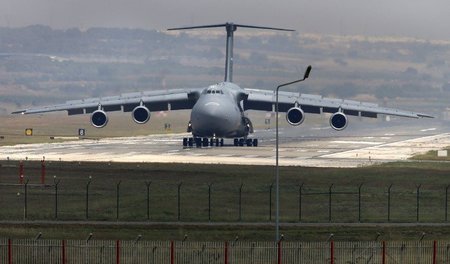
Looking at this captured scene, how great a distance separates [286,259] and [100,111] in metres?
53.0

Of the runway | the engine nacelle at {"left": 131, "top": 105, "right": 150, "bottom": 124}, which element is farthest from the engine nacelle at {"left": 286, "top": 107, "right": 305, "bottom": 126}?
the engine nacelle at {"left": 131, "top": 105, "right": 150, "bottom": 124}

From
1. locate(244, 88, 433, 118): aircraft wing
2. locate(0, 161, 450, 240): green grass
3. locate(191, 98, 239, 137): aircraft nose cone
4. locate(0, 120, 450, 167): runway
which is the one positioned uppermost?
locate(244, 88, 433, 118): aircraft wing

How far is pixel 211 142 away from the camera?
84.1m

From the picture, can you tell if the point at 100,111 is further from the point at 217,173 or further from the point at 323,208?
the point at 323,208

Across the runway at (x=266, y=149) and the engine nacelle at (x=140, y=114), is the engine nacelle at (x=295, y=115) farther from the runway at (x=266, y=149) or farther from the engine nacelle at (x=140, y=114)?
the engine nacelle at (x=140, y=114)

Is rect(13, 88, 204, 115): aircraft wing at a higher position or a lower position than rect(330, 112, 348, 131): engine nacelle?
higher

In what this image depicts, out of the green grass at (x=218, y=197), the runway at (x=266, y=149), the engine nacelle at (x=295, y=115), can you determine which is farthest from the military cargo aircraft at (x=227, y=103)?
the green grass at (x=218, y=197)

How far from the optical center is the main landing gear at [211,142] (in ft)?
273

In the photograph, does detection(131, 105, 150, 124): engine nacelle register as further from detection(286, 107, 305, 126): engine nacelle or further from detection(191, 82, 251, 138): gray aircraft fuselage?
detection(286, 107, 305, 126): engine nacelle

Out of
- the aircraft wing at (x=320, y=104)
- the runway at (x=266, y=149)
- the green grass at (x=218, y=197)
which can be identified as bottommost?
the green grass at (x=218, y=197)

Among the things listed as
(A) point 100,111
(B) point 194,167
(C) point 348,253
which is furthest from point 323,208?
(A) point 100,111

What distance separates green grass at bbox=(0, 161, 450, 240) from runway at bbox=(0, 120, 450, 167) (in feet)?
19.1

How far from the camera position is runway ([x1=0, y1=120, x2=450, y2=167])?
68.7 metres

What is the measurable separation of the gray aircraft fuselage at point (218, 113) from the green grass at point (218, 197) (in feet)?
47.6
